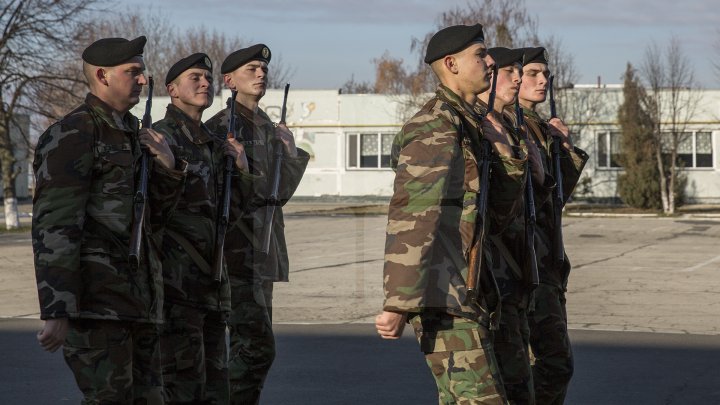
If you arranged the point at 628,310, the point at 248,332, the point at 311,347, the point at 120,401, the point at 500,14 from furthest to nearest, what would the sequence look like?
1. the point at 500,14
2. the point at 628,310
3. the point at 311,347
4. the point at 248,332
5. the point at 120,401

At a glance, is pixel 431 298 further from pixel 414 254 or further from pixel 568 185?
pixel 568 185

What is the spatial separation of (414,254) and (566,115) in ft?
135

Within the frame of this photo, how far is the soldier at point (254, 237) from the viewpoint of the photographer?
718 cm

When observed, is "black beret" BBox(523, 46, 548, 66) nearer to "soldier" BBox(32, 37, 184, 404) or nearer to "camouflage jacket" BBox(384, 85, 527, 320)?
"camouflage jacket" BBox(384, 85, 527, 320)

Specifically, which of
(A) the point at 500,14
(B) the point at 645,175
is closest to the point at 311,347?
(B) the point at 645,175

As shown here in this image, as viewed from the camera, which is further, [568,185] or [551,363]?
[568,185]

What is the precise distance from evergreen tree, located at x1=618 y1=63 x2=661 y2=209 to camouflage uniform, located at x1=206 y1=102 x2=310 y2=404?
1366 inches

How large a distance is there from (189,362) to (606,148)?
42318mm

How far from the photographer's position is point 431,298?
16.9ft

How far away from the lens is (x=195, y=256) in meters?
6.62

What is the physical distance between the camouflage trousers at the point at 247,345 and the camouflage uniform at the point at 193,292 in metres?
0.45

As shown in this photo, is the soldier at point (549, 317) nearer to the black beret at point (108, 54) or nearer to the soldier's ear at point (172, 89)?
the soldier's ear at point (172, 89)

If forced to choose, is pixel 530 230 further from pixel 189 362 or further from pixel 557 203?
pixel 189 362

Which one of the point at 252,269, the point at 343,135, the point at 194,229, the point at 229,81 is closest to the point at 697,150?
the point at 343,135
